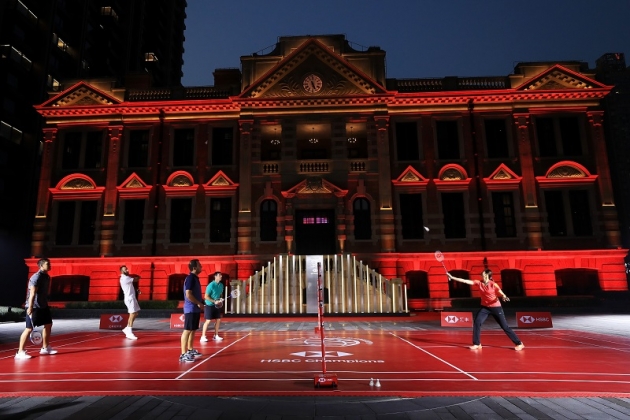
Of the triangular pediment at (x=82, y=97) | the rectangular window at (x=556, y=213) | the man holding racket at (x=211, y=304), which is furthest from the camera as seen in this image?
the triangular pediment at (x=82, y=97)

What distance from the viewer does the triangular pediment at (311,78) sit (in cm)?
2686

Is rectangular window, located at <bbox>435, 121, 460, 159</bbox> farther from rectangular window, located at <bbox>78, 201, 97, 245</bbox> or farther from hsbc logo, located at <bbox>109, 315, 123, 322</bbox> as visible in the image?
rectangular window, located at <bbox>78, 201, 97, 245</bbox>

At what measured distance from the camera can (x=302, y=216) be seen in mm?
26375

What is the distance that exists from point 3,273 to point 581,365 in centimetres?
4175

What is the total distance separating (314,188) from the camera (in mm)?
25984

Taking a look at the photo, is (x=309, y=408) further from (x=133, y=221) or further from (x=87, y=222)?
(x=87, y=222)

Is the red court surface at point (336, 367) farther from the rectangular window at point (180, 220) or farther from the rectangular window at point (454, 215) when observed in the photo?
the rectangular window at point (180, 220)

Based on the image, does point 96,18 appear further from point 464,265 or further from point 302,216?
point 464,265

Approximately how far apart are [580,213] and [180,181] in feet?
86.4

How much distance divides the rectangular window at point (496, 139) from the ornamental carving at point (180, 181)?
67.0 feet

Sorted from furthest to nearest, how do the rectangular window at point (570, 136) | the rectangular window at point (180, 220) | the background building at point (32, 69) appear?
the background building at point (32, 69), the rectangular window at point (180, 220), the rectangular window at point (570, 136)

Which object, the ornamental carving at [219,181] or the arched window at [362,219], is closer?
the arched window at [362,219]

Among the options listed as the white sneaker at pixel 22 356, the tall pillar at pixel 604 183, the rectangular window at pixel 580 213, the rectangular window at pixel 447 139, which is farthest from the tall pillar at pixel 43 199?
the tall pillar at pixel 604 183

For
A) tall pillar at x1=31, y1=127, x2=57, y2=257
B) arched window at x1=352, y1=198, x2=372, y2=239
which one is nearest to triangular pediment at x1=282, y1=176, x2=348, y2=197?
arched window at x1=352, y1=198, x2=372, y2=239
